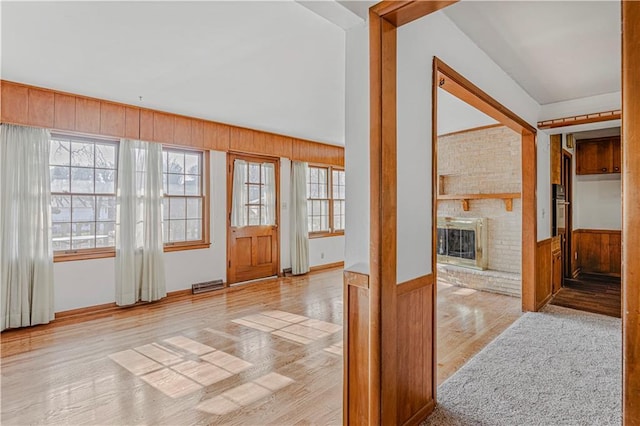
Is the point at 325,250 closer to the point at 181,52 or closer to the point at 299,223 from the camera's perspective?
the point at 299,223

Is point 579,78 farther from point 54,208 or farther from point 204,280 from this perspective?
point 54,208

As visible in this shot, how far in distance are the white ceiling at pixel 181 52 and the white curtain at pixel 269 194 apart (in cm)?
180

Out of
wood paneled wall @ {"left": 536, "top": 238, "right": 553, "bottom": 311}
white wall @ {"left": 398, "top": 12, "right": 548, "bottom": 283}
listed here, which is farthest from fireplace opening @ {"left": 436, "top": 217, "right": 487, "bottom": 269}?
white wall @ {"left": 398, "top": 12, "right": 548, "bottom": 283}

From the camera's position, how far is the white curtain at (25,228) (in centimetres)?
358

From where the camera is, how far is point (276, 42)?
8.96ft

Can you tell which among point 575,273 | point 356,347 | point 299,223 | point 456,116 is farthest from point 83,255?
point 575,273

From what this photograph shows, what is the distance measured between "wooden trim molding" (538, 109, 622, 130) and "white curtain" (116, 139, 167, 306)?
508 centimetres

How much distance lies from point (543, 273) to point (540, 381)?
2.45 metres

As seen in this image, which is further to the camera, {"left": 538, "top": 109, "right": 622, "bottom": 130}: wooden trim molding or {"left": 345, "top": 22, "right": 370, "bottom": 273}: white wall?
{"left": 538, "top": 109, "right": 622, "bottom": 130}: wooden trim molding

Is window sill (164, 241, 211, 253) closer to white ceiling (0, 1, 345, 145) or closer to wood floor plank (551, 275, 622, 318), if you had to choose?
white ceiling (0, 1, 345, 145)

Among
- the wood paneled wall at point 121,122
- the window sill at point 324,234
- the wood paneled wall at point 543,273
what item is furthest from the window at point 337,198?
the wood paneled wall at point 543,273

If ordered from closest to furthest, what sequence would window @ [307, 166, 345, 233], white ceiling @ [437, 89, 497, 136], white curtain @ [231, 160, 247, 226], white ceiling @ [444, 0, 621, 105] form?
white ceiling @ [444, 0, 621, 105]
white ceiling @ [437, 89, 497, 136]
white curtain @ [231, 160, 247, 226]
window @ [307, 166, 345, 233]

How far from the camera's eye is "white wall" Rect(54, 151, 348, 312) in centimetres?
405

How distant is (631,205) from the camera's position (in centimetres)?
105
